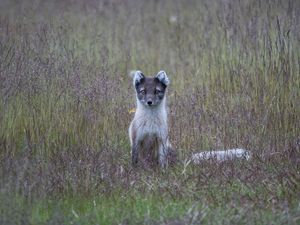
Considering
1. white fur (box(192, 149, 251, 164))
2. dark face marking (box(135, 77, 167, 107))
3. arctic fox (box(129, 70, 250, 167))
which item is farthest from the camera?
dark face marking (box(135, 77, 167, 107))

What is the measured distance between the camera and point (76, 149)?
296 inches

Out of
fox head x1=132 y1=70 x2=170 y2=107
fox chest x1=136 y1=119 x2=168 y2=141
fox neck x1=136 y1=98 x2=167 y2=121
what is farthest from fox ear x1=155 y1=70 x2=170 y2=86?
fox chest x1=136 y1=119 x2=168 y2=141

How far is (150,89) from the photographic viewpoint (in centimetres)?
806

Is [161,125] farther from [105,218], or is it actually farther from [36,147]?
[105,218]

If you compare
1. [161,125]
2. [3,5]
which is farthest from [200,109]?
[3,5]

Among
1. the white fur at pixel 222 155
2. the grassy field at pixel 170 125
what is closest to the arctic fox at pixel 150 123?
the grassy field at pixel 170 125

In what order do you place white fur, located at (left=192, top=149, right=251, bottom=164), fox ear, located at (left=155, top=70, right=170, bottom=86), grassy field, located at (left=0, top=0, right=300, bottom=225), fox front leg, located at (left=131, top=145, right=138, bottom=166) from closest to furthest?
grassy field, located at (left=0, top=0, right=300, bottom=225), white fur, located at (left=192, top=149, right=251, bottom=164), fox front leg, located at (left=131, top=145, right=138, bottom=166), fox ear, located at (left=155, top=70, right=170, bottom=86)

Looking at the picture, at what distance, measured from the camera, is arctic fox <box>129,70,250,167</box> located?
7859mm

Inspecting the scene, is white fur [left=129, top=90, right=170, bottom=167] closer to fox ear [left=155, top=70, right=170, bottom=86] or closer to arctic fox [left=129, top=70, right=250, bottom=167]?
arctic fox [left=129, top=70, right=250, bottom=167]

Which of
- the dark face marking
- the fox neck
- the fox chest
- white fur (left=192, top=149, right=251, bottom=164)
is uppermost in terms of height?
the dark face marking

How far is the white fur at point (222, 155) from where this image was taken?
291 inches

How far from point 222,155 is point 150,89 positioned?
1.23 m

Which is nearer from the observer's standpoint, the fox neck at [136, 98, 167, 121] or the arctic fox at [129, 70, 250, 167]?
the arctic fox at [129, 70, 250, 167]

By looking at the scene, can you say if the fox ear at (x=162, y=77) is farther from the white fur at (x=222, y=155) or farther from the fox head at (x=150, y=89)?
the white fur at (x=222, y=155)
